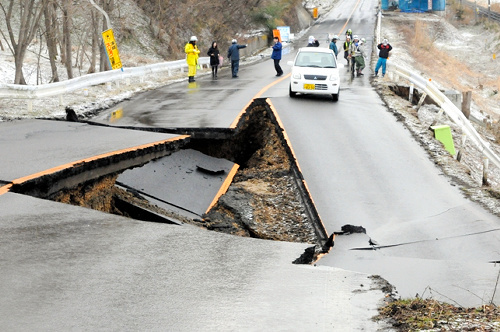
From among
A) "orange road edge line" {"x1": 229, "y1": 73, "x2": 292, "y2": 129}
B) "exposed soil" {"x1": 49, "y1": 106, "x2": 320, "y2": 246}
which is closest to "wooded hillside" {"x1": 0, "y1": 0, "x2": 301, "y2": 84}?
"orange road edge line" {"x1": 229, "y1": 73, "x2": 292, "y2": 129}

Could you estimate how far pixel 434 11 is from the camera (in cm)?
6638

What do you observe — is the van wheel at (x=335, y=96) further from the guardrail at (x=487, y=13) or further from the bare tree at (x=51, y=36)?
the guardrail at (x=487, y=13)

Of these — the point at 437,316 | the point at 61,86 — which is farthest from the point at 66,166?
the point at 61,86

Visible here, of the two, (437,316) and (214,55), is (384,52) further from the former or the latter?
(437,316)

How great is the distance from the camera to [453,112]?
1557cm

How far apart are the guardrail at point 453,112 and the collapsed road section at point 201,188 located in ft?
14.1

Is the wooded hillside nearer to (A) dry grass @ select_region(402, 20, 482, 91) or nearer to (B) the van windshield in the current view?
(A) dry grass @ select_region(402, 20, 482, 91)

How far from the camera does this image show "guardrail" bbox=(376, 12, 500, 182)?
42.9ft

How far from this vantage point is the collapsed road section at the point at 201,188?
961cm

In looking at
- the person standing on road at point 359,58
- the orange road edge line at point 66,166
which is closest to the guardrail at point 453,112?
the person standing on road at point 359,58

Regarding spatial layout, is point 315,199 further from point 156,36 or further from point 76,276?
point 156,36

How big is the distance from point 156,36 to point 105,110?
25.8 meters

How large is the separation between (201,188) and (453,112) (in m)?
7.60

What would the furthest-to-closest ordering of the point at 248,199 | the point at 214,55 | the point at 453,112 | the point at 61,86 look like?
the point at 214,55 < the point at 61,86 < the point at 453,112 < the point at 248,199
